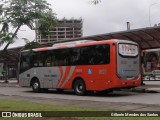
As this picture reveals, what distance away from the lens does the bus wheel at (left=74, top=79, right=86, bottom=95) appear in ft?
73.7

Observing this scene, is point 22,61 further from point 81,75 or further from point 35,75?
point 81,75

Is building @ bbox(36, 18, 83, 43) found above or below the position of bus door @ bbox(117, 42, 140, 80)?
above

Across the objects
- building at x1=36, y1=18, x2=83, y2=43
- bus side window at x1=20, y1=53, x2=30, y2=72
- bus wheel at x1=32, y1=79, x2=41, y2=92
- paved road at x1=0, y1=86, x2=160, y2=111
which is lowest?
paved road at x1=0, y1=86, x2=160, y2=111

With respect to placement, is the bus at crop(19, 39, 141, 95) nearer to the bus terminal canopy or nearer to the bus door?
the bus door

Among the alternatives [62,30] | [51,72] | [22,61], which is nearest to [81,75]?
[51,72]

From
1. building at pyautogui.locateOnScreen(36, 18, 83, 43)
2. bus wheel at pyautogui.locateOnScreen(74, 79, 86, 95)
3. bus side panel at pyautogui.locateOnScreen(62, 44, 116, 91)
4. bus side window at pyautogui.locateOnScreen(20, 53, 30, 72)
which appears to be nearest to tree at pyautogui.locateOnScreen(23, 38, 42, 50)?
bus side window at pyautogui.locateOnScreen(20, 53, 30, 72)

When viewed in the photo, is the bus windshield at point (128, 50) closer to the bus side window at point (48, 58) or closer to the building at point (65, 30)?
the bus side window at point (48, 58)

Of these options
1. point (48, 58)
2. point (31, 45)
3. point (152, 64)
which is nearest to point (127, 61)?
point (48, 58)

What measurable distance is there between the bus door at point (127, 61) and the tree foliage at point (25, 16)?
6.83 meters

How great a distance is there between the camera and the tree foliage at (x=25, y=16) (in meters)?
24.4

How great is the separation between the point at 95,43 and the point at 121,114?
567 inches

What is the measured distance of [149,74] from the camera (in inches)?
1471

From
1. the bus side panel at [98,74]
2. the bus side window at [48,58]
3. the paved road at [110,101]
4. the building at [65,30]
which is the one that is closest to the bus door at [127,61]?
the bus side panel at [98,74]

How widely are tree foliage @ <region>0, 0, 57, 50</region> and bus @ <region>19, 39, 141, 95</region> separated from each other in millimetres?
2423
